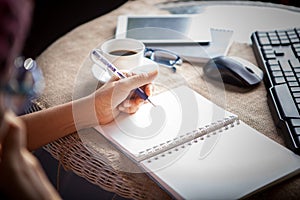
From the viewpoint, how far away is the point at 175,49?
1166 mm

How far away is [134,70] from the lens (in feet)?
3.38

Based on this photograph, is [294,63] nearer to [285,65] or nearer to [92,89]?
[285,65]

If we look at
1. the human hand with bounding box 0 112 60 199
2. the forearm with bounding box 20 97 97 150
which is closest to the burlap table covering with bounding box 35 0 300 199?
the forearm with bounding box 20 97 97 150

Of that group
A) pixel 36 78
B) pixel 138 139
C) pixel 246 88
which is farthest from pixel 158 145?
pixel 36 78

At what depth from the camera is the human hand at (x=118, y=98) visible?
3.03ft

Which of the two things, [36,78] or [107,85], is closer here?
[107,85]

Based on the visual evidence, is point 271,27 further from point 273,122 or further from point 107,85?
point 107,85

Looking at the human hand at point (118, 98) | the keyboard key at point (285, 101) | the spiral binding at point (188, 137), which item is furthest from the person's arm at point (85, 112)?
the keyboard key at point (285, 101)

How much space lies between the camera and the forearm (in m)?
0.90

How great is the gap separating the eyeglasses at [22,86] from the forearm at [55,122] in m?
0.04

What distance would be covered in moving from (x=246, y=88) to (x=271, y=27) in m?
0.32

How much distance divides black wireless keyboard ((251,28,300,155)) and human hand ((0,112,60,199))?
1.52 ft

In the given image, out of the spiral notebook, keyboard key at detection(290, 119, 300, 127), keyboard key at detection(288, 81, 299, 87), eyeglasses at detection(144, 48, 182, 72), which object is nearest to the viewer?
the spiral notebook

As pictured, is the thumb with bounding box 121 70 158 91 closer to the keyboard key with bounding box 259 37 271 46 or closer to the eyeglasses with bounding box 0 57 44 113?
the eyeglasses with bounding box 0 57 44 113
